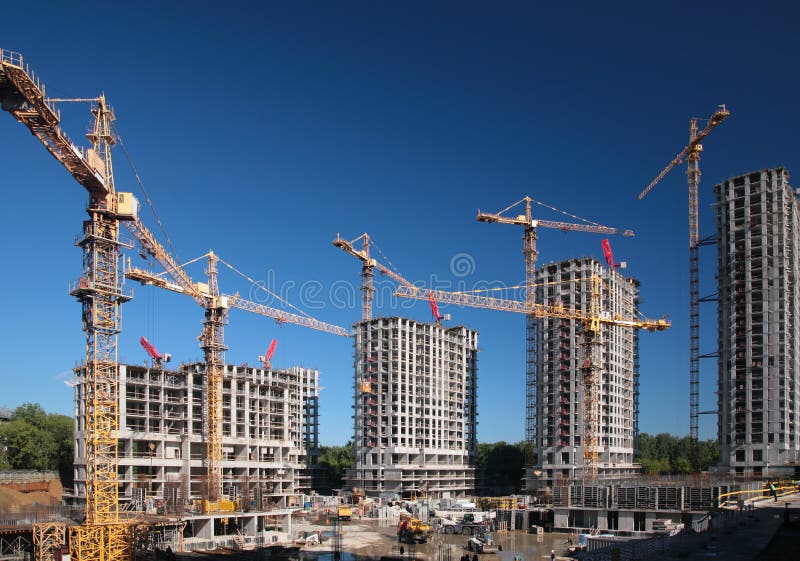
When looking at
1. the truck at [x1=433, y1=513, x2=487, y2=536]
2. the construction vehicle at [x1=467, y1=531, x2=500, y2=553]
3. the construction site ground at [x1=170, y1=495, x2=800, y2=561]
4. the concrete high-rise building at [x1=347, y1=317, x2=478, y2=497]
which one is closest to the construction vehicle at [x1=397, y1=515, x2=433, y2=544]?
the construction site ground at [x1=170, y1=495, x2=800, y2=561]

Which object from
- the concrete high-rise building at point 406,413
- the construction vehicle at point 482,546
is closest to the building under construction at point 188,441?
the concrete high-rise building at point 406,413

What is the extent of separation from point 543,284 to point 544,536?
4922 cm

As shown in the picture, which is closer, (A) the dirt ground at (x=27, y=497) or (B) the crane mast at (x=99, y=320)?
(B) the crane mast at (x=99, y=320)

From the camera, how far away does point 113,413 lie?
53000 millimetres

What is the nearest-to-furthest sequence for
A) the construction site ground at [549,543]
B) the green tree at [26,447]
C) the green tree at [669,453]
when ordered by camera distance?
the construction site ground at [549,543], the green tree at [26,447], the green tree at [669,453]

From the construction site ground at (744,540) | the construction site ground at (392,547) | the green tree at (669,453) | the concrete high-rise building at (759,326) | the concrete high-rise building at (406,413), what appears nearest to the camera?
the construction site ground at (744,540)

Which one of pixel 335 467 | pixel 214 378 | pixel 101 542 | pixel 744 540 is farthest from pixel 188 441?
pixel 744 540

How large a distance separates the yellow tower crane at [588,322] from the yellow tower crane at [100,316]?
58.0 meters

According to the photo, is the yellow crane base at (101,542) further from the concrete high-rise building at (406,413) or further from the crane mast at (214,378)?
the concrete high-rise building at (406,413)

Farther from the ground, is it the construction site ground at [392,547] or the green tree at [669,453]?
the construction site ground at [392,547]

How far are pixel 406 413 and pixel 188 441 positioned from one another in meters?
37.3

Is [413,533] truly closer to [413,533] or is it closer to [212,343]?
[413,533]

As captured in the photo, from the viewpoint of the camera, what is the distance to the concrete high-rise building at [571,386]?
353ft

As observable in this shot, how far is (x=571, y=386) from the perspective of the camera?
109125 millimetres
